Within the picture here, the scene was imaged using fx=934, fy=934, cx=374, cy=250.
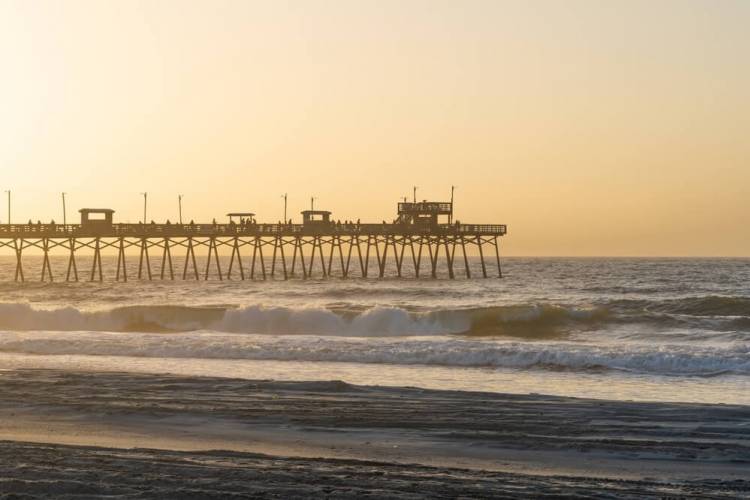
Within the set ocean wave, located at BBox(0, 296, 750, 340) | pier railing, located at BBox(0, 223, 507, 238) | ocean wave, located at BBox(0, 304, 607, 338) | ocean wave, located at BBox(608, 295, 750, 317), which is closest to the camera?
ocean wave, located at BBox(0, 296, 750, 340)

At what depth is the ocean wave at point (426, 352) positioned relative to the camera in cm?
2025

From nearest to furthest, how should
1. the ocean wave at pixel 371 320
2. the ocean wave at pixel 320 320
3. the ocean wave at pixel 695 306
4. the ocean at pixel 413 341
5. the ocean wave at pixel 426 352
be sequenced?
the ocean at pixel 413 341, the ocean wave at pixel 426 352, the ocean wave at pixel 371 320, the ocean wave at pixel 320 320, the ocean wave at pixel 695 306

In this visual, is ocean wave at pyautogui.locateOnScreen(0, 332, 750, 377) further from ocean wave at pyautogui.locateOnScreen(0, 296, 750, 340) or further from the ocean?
ocean wave at pyautogui.locateOnScreen(0, 296, 750, 340)

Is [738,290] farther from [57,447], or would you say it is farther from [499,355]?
[57,447]

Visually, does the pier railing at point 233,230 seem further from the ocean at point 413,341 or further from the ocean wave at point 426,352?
the ocean wave at point 426,352

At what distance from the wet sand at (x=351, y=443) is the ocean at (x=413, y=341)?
9.79 feet

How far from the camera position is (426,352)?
21.9 m

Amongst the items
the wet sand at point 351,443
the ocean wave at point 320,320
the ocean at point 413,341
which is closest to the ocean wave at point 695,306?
the ocean at point 413,341

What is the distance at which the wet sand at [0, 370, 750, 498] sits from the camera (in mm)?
8711

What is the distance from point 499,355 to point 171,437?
37.1 ft

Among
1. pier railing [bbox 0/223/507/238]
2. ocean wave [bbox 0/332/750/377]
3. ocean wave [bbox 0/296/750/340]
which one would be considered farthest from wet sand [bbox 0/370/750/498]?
pier railing [bbox 0/223/507/238]

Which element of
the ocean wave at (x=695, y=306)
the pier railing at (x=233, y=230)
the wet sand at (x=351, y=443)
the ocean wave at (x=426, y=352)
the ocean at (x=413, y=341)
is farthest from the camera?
the pier railing at (x=233, y=230)

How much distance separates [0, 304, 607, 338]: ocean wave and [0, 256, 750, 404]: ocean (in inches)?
3.0

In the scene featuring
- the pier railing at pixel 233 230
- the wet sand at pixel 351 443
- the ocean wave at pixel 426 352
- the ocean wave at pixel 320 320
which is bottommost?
the ocean wave at pixel 320 320
